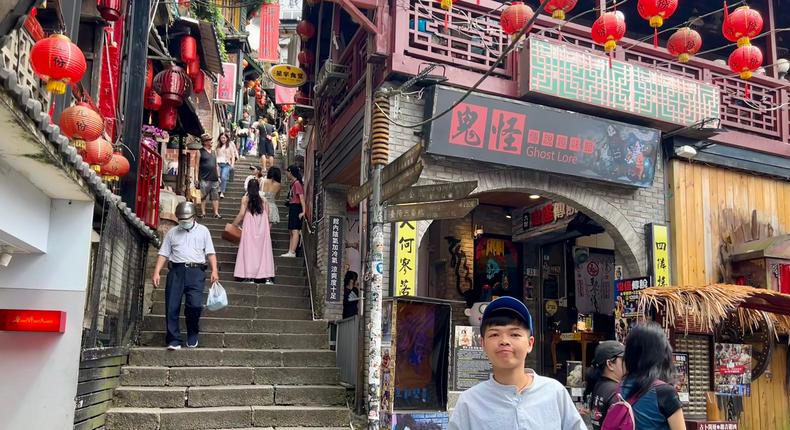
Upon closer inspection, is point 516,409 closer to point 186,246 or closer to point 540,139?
point 186,246

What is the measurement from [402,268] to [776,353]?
22.4ft

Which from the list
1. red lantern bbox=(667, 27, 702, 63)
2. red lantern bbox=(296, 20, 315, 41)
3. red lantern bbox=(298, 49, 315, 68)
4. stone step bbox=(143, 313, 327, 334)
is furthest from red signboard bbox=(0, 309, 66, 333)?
red lantern bbox=(298, 49, 315, 68)

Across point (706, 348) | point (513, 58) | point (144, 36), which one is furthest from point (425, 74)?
point (706, 348)

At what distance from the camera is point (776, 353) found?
1134 cm

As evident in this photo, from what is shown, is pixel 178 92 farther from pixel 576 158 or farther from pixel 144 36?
pixel 576 158

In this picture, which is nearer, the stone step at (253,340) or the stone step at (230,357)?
the stone step at (230,357)

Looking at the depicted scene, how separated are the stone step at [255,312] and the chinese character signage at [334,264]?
934 mm

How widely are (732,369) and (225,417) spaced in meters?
7.24

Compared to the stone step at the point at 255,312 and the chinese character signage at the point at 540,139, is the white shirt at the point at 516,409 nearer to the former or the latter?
the chinese character signage at the point at 540,139

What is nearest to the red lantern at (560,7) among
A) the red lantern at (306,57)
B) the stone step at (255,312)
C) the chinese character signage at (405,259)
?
the chinese character signage at (405,259)

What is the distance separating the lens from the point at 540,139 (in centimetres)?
1039

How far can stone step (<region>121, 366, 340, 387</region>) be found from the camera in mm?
8375

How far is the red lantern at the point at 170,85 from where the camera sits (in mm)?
13227

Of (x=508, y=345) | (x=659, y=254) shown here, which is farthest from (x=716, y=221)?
(x=508, y=345)
